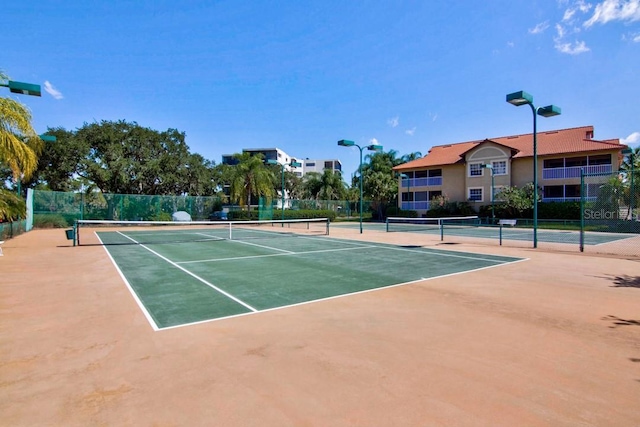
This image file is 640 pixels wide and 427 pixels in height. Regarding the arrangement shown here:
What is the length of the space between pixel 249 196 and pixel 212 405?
117 feet

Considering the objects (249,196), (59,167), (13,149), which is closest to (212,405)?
(13,149)

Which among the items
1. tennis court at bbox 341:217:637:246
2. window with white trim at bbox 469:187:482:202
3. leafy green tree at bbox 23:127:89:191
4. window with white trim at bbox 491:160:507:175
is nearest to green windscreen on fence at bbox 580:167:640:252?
tennis court at bbox 341:217:637:246

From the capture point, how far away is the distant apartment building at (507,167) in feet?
109

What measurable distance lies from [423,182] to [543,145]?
43.1ft

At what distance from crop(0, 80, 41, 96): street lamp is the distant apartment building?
33.1 m

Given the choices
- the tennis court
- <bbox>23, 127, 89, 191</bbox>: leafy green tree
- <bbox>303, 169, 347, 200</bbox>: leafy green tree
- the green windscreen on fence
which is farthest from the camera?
<bbox>303, 169, 347, 200</bbox>: leafy green tree

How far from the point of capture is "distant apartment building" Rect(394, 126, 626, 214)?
33.3m

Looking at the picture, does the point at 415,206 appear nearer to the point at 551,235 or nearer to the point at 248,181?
the point at 248,181

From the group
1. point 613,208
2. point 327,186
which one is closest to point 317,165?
point 327,186

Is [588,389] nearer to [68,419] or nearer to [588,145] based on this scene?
[68,419]

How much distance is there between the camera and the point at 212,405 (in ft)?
10.4

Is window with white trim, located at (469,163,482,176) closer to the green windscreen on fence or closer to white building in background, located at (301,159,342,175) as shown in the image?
the green windscreen on fence

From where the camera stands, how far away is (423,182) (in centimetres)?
4488

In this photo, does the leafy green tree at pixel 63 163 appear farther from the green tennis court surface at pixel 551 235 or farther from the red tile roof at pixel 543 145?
the red tile roof at pixel 543 145
